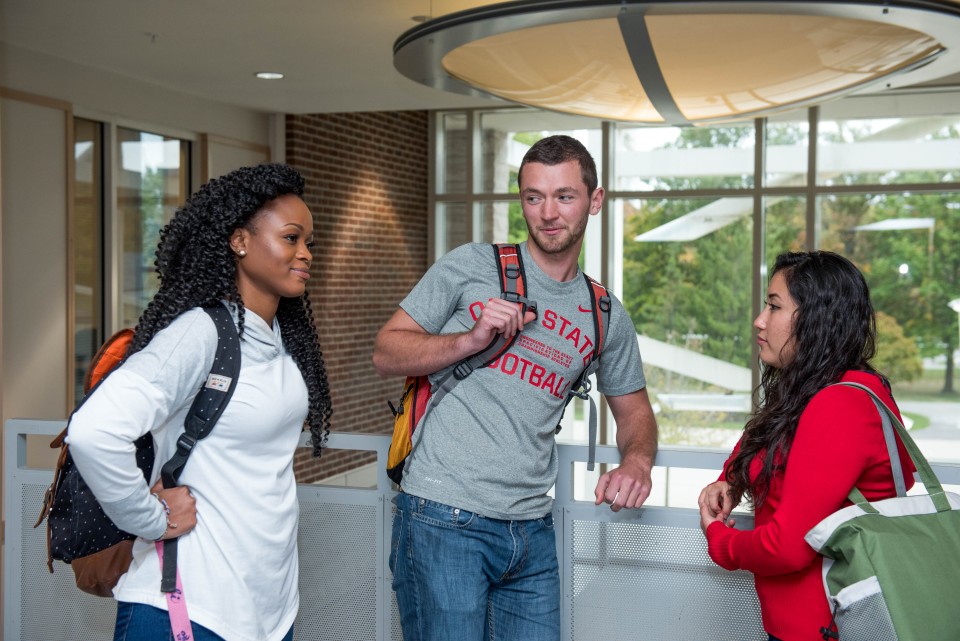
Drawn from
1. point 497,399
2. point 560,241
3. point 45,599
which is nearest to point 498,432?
point 497,399

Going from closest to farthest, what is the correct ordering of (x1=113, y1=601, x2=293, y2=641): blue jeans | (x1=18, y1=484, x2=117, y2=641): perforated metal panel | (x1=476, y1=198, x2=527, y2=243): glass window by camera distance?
(x1=113, y1=601, x2=293, y2=641): blue jeans
(x1=18, y1=484, x2=117, y2=641): perforated metal panel
(x1=476, y1=198, x2=527, y2=243): glass window

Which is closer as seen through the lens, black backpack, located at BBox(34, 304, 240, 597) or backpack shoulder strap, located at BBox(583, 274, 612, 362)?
black backpack, located at BBox(34, 304, 240, 597)

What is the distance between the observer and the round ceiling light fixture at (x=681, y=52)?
3207mm

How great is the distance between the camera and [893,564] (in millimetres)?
1725

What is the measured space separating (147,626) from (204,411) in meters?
0.40

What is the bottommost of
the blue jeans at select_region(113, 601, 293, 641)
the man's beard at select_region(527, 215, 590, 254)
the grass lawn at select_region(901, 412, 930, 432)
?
the grass lawn at select_region(901, 412, 930, 432)

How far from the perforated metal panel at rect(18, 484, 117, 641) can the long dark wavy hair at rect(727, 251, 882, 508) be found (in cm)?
222

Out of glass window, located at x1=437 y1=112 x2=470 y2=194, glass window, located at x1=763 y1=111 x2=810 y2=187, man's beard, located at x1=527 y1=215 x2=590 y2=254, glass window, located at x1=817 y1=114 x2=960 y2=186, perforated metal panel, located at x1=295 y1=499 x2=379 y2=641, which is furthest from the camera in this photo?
glass window, located at x1=437 y1=112 x2=470 y2=194

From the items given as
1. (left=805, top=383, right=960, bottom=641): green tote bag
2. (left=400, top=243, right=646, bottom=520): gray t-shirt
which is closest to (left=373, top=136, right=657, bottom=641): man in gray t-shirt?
(left=400, top=243, right=646, bottom=520): gray t-shirt

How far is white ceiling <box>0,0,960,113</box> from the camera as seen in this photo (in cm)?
500

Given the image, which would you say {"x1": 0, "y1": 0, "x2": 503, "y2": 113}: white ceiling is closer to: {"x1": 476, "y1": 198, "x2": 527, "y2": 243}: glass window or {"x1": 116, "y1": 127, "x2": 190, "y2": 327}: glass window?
{"x1": 116, "y1": 127, "x2": 190, "y2": 327}: glass window

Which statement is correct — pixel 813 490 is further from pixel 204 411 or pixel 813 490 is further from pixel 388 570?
pixel 388 570

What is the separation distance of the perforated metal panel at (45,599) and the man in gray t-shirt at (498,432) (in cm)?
134

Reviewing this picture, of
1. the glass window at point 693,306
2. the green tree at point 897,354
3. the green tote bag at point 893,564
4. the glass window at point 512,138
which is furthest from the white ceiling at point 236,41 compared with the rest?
the green tree at point 897,354
